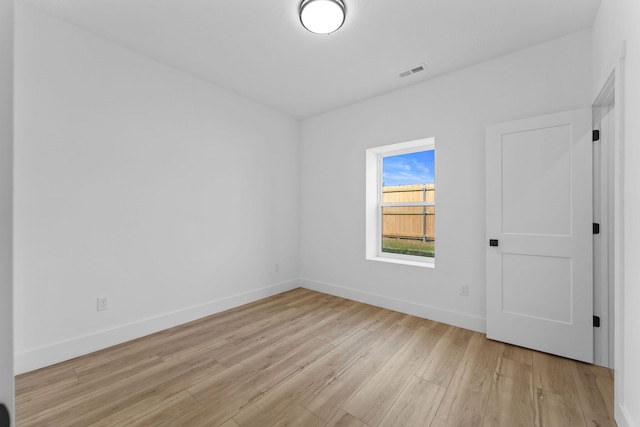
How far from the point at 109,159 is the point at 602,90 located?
404cm

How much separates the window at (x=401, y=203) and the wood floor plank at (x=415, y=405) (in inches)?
61.5

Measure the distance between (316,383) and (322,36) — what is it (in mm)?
2830

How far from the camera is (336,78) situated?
3.13 m

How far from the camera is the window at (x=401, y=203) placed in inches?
136

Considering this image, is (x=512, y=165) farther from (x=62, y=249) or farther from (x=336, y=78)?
(x=62, y=249)

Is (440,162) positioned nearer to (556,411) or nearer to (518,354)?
(518,354)

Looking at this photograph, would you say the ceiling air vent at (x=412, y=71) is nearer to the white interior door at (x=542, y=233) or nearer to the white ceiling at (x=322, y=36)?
the white ceiling at (x=322, y=36)

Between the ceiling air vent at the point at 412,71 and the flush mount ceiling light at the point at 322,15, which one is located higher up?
the ceiling air vent at the point at 412,71

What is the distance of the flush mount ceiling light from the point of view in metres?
1.99

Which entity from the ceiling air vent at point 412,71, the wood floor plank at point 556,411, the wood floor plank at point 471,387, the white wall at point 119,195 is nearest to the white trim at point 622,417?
the wood floor plank at point 556,411

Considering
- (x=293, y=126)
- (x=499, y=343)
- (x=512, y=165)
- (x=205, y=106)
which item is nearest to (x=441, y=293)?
(x=499, y=343)

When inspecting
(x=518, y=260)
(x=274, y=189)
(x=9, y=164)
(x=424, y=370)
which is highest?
(x=274, y=189)

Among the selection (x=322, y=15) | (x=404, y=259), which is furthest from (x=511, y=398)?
(x=322, y=15)

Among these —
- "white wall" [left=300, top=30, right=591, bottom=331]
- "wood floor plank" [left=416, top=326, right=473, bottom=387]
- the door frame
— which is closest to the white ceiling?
"white wall" [left=300, top=30, right=591, bottom=331]
